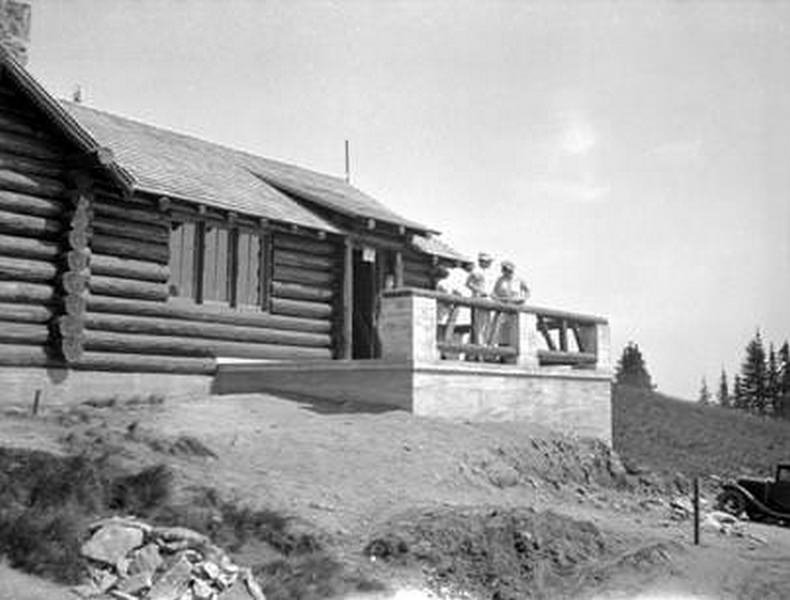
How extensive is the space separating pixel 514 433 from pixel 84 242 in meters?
7.95

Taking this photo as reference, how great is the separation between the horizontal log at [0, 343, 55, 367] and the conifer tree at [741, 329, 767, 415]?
275 ft

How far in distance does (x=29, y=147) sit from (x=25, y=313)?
2.74 metres

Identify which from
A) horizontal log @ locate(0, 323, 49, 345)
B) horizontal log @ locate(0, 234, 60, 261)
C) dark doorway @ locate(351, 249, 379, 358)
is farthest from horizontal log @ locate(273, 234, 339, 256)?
horizontal log @ locate(0, 323, 49, 345)

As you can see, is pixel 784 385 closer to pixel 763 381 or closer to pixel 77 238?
pixel 763 381

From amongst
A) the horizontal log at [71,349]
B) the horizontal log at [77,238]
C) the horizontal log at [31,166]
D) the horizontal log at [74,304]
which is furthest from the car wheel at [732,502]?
the horizontal log at [31,166]

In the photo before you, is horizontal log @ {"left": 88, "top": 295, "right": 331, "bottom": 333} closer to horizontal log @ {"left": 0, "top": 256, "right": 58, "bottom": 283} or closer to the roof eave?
horizontal log @ {"left": 0, "top": 256, "right": 58, "bottom": 283}

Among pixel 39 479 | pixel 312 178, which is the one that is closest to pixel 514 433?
pixel 39 479

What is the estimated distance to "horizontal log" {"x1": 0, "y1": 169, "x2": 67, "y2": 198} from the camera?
15.5 metres

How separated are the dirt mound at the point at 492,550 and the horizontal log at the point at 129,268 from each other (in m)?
8.51

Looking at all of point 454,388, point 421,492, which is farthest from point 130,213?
point 421,492

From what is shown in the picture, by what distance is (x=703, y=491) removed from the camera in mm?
20594

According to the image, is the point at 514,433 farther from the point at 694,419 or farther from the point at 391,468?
the point at 694,419

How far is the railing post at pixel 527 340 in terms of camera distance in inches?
717

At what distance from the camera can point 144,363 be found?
17.1 meters
